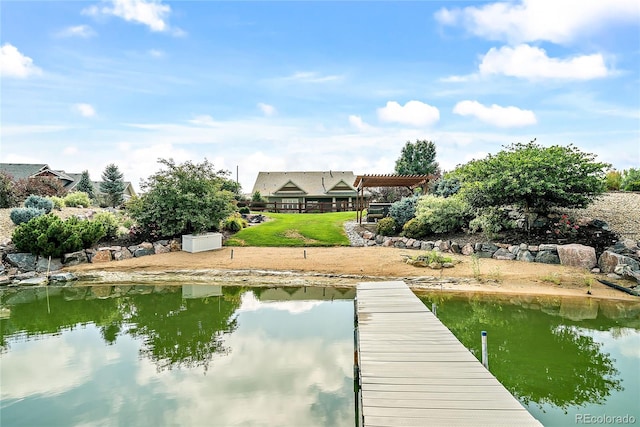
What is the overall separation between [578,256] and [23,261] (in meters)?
20.2

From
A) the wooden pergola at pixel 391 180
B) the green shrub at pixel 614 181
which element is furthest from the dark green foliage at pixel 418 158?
the wooden pergola at pixel 391 180

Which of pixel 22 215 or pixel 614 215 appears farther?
pixel 22 215

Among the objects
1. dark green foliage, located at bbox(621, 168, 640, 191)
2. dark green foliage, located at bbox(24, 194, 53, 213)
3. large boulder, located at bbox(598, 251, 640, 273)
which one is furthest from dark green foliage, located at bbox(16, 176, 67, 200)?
dark green foliage, located at bbox(621, 168, 640, 191)

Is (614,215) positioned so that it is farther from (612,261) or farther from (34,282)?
(34,282)

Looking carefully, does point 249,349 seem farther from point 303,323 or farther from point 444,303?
point 444,303

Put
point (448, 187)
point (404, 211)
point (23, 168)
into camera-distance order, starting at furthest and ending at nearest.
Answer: point (23, 168) < point (448, 187) < point (404, 211)

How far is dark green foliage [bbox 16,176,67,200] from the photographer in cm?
2258

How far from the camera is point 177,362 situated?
669 cm

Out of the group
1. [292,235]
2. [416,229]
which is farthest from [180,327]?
[416,229]

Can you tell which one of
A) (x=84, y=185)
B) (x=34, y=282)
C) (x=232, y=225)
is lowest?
(x=34, y=282)

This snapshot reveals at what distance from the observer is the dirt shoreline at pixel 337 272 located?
37.4 feet

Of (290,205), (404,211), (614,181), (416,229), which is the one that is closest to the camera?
(416,229)

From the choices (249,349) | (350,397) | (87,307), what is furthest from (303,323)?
(87,307)

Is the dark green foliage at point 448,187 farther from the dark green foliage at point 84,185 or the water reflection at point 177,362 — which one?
the dark green foliage at point 84,185
